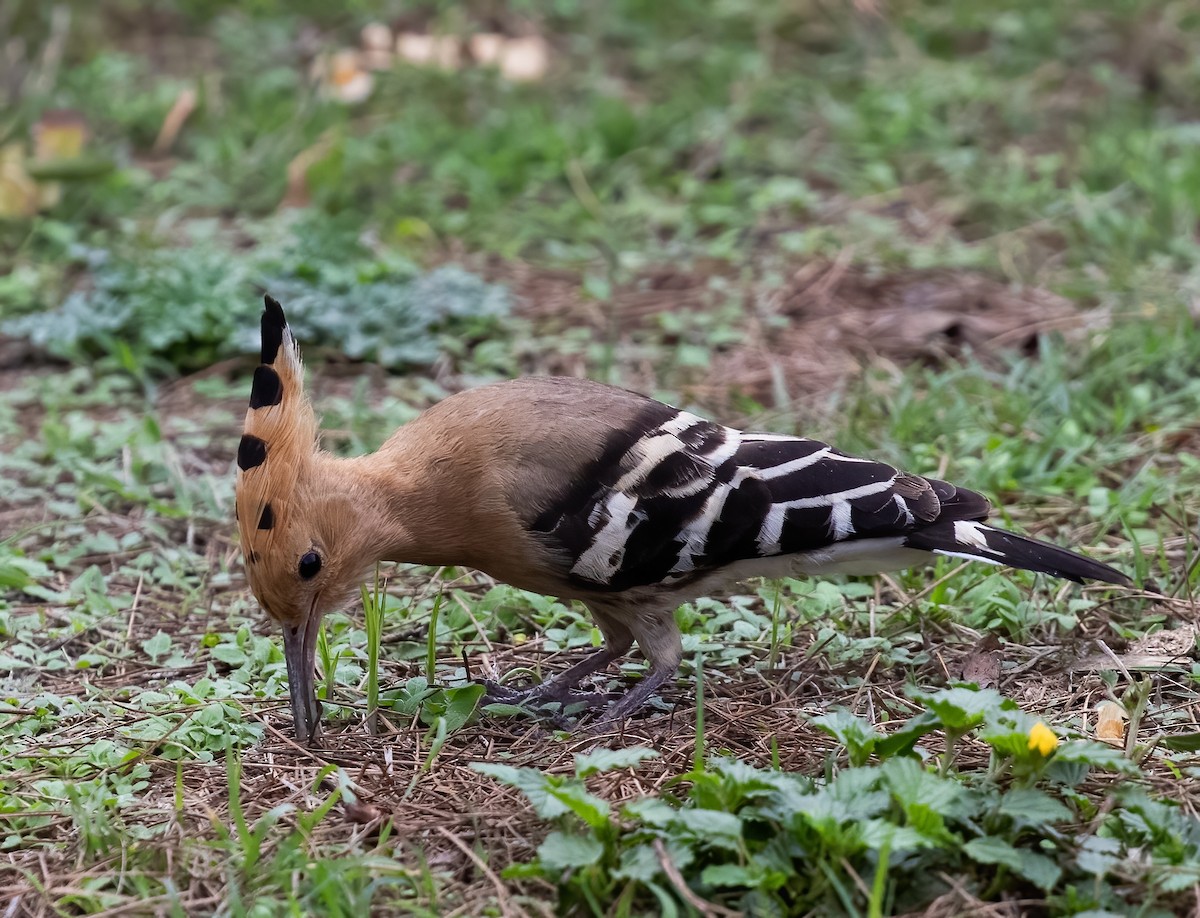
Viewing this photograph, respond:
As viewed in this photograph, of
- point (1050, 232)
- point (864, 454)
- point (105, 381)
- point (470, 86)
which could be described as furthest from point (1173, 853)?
point (470, 86)

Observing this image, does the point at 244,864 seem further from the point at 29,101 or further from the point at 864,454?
the point at 29,101

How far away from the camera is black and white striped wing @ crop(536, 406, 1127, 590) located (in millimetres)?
3121

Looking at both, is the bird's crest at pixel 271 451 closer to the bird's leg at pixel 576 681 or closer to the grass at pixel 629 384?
the grass at pixel 629 384

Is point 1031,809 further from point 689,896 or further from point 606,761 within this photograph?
point 606,761

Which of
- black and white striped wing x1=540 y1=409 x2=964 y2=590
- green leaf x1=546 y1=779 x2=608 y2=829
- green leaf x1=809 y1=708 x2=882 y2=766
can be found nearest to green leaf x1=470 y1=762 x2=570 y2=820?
green leaf x1=546 y1=779 x2=608 y2=829

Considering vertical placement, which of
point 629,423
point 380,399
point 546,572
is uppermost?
point 629,423

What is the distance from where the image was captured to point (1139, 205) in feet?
20.1

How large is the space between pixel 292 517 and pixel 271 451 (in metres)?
0.14

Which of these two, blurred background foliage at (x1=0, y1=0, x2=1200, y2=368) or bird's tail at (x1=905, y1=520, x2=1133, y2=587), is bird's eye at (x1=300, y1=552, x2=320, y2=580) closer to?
bird's tail at (x1=905, y1=520, x2=1133, y2=587)

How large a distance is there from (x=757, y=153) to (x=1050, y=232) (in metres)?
1.56

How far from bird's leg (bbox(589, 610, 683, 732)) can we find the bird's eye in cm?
74

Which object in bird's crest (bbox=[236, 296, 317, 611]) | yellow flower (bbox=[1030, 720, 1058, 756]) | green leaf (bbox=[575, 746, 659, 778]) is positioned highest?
bird's crest (bbox=[236, 296, 317, 611])

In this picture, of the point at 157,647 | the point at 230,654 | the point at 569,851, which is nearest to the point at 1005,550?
the point at 569,851

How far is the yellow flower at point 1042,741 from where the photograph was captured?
2.33 m
